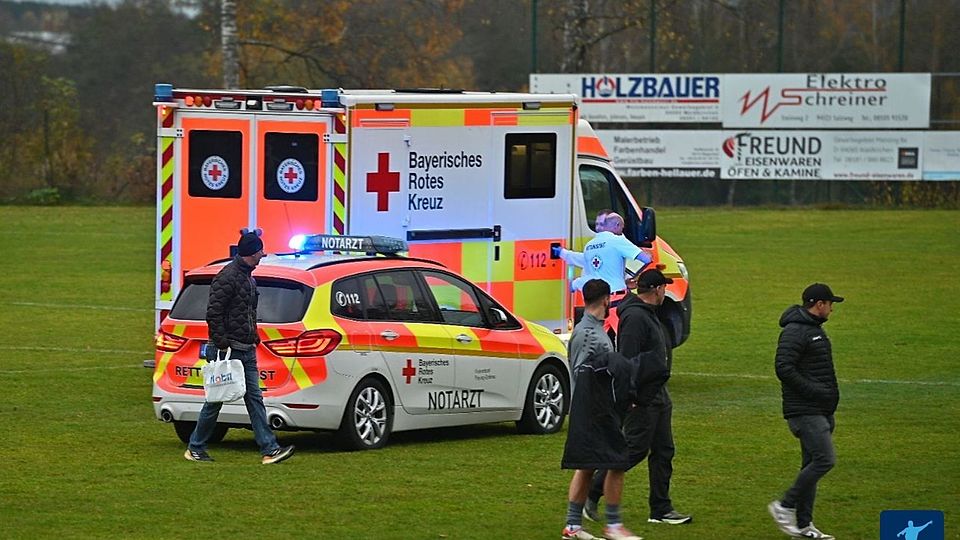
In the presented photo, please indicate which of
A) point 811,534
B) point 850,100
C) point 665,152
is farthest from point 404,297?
point 665,152

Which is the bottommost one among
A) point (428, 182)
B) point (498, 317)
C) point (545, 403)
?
point (545, 403)

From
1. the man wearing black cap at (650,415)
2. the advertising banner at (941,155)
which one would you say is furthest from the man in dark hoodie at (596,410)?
the advertising banner at (941,155)

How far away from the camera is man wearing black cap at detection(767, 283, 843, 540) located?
10.5m

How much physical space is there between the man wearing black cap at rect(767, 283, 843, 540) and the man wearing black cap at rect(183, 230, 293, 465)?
401 cm

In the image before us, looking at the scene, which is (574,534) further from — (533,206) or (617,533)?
(533,206)

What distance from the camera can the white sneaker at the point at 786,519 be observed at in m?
10.6

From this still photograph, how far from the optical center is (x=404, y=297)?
14172mm

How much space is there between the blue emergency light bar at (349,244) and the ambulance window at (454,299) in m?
0.38

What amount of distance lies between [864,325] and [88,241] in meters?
19.2

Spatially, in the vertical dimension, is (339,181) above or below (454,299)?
above

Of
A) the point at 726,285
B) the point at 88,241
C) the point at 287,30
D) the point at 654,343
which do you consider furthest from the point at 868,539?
the point at 287,30

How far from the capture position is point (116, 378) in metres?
18.8

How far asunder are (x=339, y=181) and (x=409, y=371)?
2552mm

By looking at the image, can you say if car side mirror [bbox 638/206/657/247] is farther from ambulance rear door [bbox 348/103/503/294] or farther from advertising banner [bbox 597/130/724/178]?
advertising banner [bbox 597/130/724/178]
